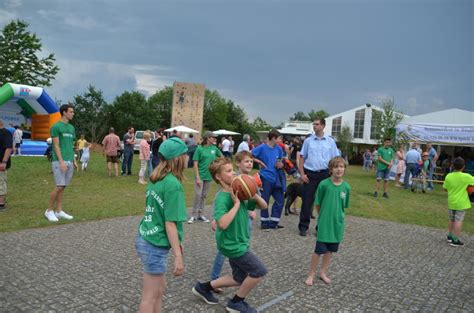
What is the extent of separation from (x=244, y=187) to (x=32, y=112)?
24180mm

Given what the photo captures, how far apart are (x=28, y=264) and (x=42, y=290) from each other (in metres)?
0.98

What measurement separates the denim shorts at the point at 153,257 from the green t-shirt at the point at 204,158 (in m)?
4.84

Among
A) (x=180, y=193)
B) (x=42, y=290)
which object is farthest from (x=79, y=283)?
(x=180, y=193)

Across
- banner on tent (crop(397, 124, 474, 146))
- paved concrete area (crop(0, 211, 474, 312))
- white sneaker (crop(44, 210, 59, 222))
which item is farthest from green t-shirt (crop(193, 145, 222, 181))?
banner on tent (crop(397, 124, 474, 146))

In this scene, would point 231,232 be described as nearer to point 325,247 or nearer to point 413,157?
point 325,247

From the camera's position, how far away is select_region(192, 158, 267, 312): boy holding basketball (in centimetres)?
353

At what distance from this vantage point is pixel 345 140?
5312 cm

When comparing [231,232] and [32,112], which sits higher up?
[32,112]

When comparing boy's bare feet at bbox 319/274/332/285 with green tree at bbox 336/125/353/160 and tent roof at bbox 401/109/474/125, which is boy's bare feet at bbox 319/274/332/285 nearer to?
tent roof at bbox 401/109/474/125

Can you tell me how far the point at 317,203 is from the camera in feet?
16.3

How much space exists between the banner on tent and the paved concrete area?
1403 cm

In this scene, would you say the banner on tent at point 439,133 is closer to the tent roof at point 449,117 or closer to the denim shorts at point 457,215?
the tent roof at point 449,117

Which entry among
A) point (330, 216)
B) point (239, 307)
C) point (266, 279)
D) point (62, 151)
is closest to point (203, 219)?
point (62, 151)

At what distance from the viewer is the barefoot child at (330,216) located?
4.77 m
